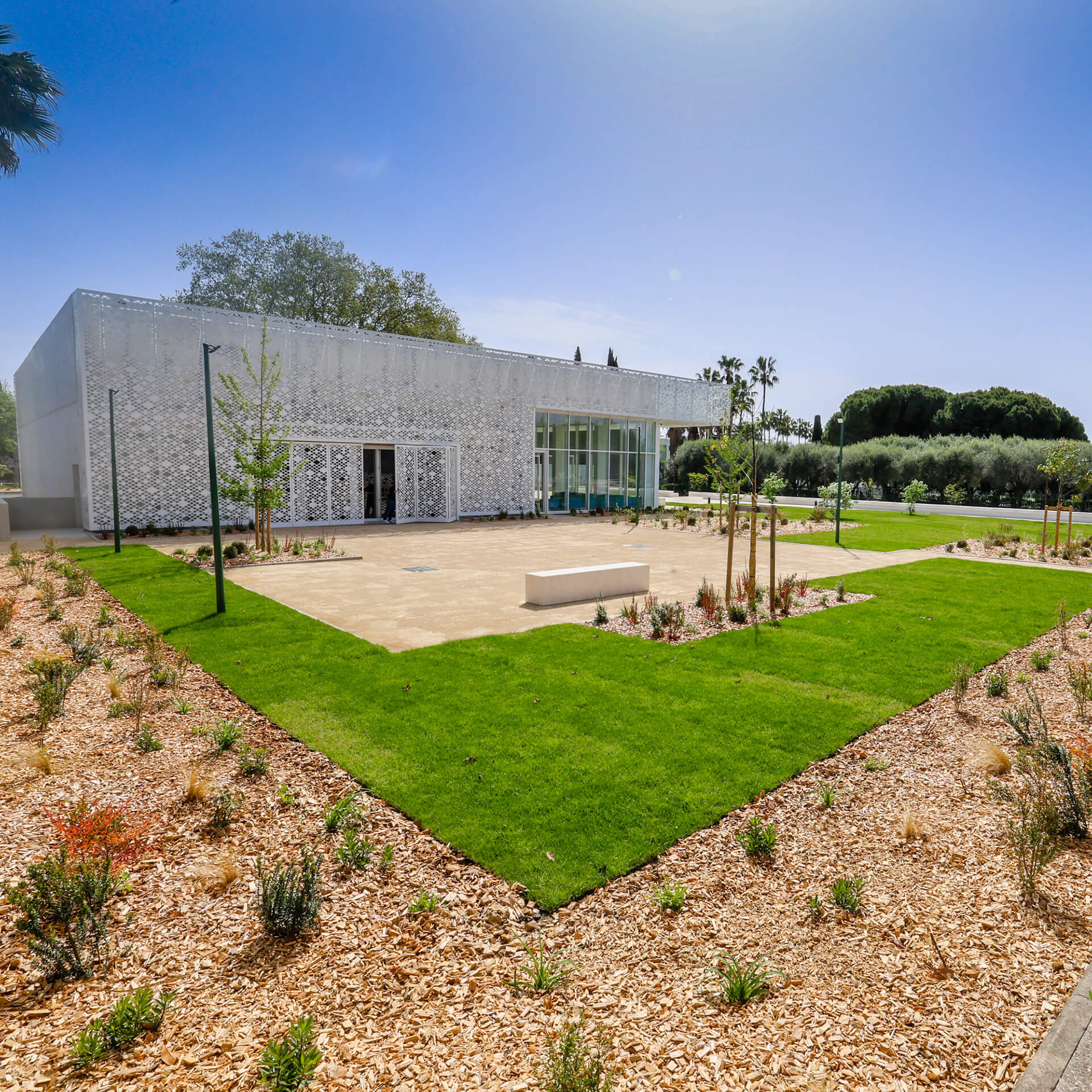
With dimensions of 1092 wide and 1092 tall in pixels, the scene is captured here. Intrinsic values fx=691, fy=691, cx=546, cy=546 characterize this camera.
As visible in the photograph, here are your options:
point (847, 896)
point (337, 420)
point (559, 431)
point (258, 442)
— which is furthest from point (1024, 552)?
point (337, 420)

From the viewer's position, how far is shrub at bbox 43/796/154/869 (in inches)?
156

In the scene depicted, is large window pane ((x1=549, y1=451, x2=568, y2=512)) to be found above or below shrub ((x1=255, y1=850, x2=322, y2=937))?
above

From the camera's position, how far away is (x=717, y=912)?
3760 millimetres

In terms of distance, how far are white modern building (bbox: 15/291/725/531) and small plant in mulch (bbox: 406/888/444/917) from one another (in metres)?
19.2

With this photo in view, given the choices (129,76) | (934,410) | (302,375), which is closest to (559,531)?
(302,375)

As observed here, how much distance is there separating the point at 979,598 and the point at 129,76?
20155mm

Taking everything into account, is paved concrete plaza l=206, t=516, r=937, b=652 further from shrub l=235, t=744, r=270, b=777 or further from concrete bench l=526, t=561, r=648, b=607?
shrub l=235, t=744, r=270, b=777

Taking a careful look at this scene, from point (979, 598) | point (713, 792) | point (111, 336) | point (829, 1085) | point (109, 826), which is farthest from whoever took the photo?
point (111, 336)

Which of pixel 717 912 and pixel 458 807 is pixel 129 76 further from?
pixel 717 912

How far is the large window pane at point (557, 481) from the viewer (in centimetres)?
3259

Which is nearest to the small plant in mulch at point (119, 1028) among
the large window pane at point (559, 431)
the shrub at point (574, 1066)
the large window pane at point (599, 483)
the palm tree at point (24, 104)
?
the shrub at point (574, 1066)

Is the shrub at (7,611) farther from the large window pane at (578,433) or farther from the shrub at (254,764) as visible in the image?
the large window pane at (578,433)

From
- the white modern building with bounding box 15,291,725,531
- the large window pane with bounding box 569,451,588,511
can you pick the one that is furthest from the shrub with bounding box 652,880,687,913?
the large window pane with bounding box 569,451,588,511

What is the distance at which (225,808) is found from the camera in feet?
15.2
